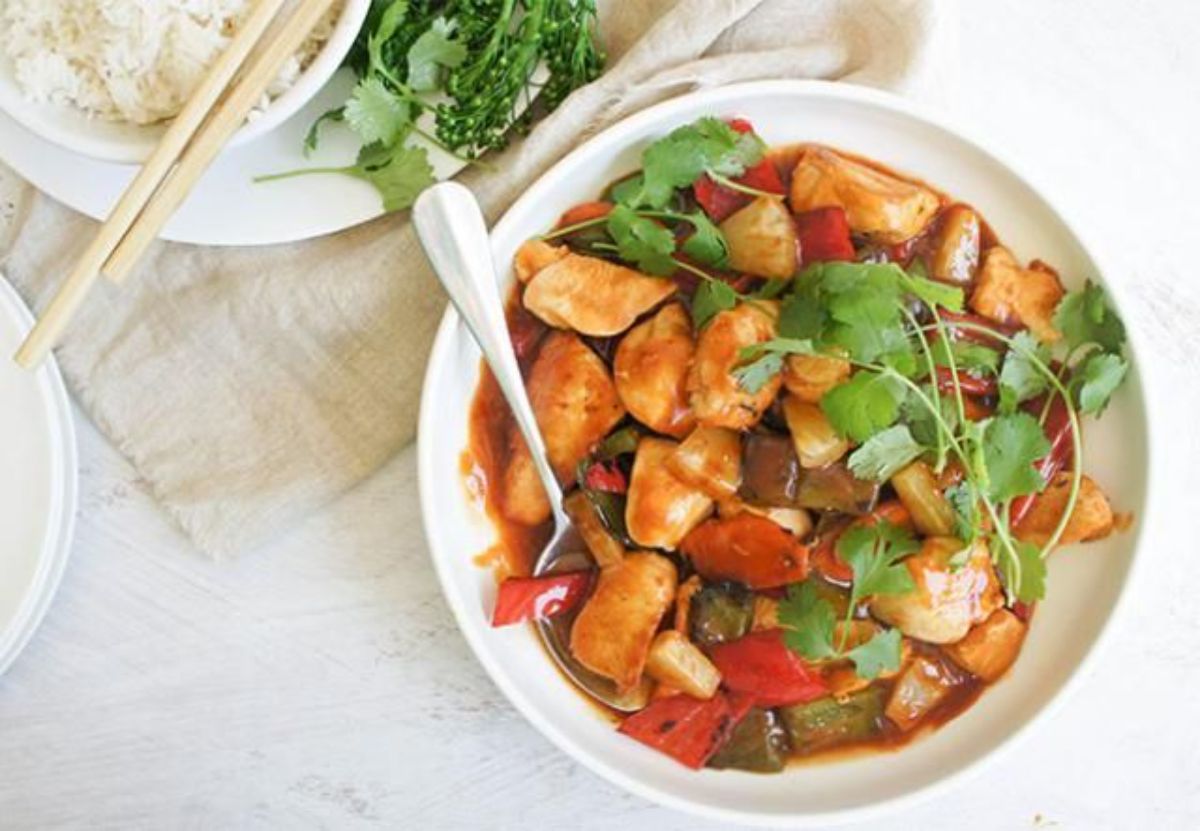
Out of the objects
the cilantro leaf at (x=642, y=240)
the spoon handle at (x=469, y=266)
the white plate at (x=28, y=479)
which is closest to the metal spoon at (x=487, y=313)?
the spoon handle at (x=469, y=266)

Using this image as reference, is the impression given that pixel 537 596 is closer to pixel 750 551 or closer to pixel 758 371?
pixel 750 551

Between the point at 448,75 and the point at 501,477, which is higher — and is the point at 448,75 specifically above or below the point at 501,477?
above

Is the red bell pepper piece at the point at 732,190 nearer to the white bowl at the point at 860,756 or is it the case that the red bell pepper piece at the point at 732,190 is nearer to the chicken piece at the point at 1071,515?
the white bowl at the point at 860,756

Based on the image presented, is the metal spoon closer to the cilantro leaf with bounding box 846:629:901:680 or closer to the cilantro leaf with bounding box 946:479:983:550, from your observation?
the cilantro leaf with bounding box 846:629:901:680

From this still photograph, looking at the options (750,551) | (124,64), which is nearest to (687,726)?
(750,551)

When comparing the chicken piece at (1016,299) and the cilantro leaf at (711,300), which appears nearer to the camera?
the cilantro leaf at (711,300)

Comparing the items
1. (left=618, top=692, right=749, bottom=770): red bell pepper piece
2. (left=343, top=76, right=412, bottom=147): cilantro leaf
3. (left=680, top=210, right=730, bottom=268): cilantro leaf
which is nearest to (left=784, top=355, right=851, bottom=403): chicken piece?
(left=680, top=210, right=730, bottom=268): cilantro leaf

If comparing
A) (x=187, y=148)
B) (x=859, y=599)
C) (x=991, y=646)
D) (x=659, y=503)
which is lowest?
(x=991, y=646)
